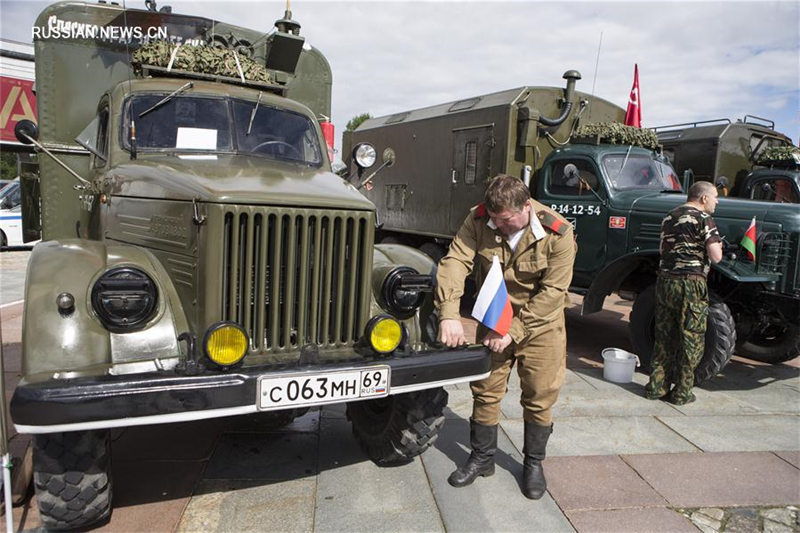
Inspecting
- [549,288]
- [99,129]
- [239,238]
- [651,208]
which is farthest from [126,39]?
[651,208]

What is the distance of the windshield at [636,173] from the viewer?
6961mm

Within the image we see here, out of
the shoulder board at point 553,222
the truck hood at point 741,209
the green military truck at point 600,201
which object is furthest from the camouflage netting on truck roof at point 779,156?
the shoulder board at point 553,222

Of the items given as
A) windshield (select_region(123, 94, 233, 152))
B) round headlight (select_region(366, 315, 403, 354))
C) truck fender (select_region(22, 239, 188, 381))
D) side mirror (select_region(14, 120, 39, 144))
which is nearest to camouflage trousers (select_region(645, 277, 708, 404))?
round headlight (select_region(366, 315, 403, 354))

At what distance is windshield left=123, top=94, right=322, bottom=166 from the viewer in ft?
12.8

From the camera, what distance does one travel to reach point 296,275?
291 cm

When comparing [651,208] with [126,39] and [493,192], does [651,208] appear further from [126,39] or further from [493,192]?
[126,39]

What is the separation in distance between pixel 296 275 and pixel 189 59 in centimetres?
262

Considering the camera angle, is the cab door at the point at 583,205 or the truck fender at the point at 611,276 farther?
the cab door at the point at 583,205

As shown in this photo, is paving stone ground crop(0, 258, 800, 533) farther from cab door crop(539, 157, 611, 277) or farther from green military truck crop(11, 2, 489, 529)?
cab door crop(539, 157, 611, 277)

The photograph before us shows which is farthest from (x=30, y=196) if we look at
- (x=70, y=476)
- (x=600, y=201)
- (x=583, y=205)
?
(x=600, y=201)

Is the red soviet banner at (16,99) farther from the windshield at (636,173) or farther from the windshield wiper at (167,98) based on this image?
the windshield at (636,173)

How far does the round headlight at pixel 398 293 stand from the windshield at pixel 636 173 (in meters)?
4.56

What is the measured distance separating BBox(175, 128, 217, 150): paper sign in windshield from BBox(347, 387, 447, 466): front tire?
82.0 inches

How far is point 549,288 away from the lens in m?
3.24
